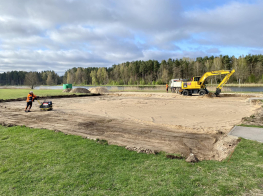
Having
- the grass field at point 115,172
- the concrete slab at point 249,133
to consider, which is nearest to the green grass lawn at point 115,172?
the grass field at point 115,172

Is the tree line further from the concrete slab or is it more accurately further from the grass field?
the grass field

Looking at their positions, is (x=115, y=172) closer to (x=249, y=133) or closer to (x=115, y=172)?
(x=115, y=172)

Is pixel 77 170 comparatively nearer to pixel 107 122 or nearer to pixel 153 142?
pixel 153 142

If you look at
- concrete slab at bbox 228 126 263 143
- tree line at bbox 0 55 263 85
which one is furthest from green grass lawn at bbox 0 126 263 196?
tree line at bbox 0 55 263 85

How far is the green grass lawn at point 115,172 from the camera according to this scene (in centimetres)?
373

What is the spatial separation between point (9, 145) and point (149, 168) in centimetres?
499

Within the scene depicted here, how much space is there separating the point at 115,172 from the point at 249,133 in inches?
209

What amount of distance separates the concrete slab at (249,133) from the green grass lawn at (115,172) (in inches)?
18.3

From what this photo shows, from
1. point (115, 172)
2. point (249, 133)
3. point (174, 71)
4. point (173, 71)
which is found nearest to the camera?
point (115, 172)

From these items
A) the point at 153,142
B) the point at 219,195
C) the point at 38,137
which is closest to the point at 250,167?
the point at 219,195

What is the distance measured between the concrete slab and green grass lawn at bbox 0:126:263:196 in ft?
1.53

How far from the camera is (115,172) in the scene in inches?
178

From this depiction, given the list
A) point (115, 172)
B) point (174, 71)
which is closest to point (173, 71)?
point (174, 71)

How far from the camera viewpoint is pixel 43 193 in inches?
148
